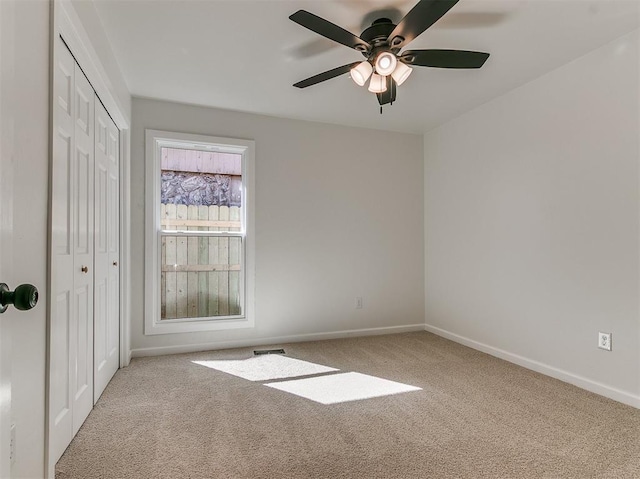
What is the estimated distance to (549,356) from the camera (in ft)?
9.36

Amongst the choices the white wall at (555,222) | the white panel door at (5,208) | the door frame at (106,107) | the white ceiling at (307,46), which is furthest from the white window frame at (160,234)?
the white panel door at (5,208)

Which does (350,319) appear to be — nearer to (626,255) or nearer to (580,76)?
(626,255)

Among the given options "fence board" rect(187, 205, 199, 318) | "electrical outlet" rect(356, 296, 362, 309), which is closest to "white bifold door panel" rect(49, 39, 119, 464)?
"fence board" rect(187, 205, 199, 318)

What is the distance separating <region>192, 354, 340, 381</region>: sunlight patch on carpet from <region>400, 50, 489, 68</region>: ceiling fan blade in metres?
2.39

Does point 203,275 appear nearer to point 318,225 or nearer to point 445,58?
point 318,225

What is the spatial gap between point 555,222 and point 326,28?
2.27 meters

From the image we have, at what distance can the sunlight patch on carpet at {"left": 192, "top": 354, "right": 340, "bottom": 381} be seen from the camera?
9.37 ft

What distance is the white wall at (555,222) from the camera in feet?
7.78

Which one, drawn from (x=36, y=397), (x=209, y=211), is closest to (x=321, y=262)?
(x=209, y=211)

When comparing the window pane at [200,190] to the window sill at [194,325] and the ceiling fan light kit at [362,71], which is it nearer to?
the window sill at [194,325]

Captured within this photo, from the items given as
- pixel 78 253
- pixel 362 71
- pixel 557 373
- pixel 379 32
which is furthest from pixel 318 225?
pixel 557 373

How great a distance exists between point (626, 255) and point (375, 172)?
8.08ft

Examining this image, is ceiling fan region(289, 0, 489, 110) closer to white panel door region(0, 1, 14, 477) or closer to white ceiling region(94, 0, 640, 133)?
white ceiling region(94, 0, 640, 133)

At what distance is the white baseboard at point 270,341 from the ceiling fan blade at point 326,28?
2.83 m
